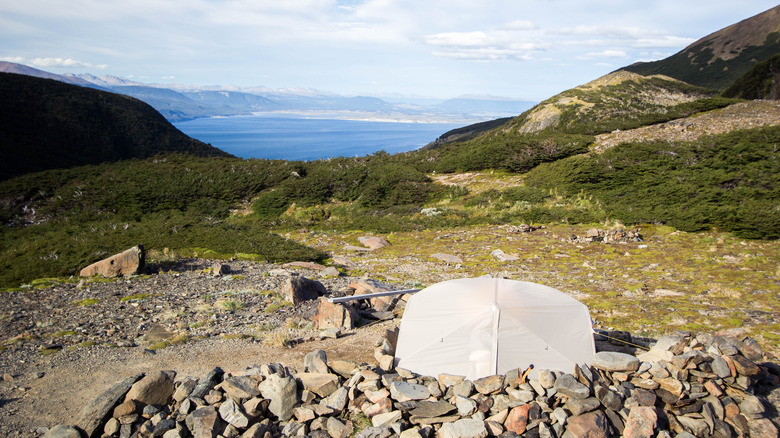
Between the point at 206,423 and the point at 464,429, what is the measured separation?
8.82 feet

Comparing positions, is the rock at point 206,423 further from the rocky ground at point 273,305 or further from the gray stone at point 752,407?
the gray stone at point 752,407

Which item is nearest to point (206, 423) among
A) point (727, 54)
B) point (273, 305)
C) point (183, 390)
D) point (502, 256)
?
point (183, 390)

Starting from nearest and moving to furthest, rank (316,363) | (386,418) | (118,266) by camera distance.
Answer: (386,418) < (316,363) < (118,266)

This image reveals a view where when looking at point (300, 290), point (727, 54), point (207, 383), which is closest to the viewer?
point (207, 383)

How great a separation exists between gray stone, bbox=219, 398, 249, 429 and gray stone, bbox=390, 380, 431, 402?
161 centimetres

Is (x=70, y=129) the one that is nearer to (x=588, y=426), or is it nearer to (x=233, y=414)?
(x=233, y=414)

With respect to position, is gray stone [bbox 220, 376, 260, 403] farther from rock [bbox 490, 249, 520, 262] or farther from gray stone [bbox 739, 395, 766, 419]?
rock [bbox 490, 249, 520, 262]

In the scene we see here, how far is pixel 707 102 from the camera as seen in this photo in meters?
23.0

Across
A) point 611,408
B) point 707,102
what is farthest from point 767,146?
point 611,408

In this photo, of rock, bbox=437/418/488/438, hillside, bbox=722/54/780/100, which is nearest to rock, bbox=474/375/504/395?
rock, bbox=437/418/488/438

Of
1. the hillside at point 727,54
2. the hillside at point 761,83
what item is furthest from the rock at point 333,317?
the hillside at point 727,54

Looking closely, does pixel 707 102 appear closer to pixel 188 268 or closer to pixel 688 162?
pixel 688 162

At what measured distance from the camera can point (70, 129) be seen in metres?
31.5

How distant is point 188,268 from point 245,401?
713cm
